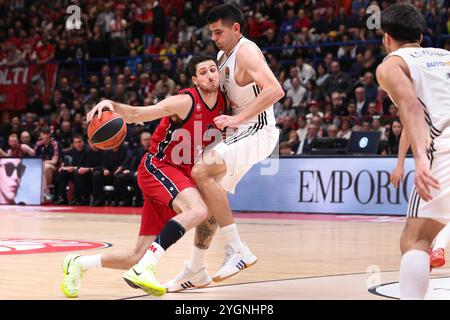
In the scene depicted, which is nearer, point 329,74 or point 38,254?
point 38,254

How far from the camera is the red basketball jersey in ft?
19.0

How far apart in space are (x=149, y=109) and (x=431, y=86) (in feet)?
6.47

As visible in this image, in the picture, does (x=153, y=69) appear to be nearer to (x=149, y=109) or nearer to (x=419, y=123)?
(x=149, y=109)

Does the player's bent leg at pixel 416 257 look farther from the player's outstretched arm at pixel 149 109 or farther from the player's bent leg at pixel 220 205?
the player's outstretched arm at pixel 149 109

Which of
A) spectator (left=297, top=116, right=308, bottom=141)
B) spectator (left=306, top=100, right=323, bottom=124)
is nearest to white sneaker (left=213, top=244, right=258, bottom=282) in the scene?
spectator (left=297, top=116, right=308, bottom=141)

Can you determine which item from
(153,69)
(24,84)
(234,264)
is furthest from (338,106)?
(234,264)

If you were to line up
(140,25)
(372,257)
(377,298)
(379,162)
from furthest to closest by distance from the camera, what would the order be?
(140,25)
(379,162)
(372,257)
(377,298)

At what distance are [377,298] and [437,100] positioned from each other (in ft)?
5.22

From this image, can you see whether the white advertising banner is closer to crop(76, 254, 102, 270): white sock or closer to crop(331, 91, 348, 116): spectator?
crop(331, 91, 348, 116): spectator

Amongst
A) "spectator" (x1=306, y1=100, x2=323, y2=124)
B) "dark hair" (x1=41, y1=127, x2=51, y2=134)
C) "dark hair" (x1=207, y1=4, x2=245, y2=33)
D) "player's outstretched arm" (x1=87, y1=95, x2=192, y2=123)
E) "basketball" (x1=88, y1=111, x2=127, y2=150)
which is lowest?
"dark hair" (x1=41, y1=127, x2=51, y2=134)

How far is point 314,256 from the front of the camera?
27.0 ft

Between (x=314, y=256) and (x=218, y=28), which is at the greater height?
(x=218, y=28)
